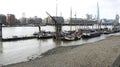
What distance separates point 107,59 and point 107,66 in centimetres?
270

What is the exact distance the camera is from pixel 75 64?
16828 mm

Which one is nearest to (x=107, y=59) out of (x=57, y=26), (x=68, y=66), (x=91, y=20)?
(x=68, y=66)

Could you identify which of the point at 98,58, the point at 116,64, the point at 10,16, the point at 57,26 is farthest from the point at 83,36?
the point at 10,16

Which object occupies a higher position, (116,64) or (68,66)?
(116,64)

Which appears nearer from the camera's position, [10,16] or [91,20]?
[91,20]

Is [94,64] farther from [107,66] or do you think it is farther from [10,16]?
[10,16]

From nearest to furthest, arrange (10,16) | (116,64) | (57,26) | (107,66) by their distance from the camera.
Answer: (116,64), (107,66), (57,26), (10,16)

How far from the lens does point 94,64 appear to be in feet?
54.1

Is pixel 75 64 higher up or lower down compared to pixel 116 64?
lower down

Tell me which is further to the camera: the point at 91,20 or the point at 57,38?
the point at 91,20

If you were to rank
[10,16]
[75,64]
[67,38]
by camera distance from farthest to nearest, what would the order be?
1. [10,16]
2. [67,38]
3. [75,64]

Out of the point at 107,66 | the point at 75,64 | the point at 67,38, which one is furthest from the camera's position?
the point at 67,38

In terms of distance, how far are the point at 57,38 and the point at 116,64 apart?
200 ft

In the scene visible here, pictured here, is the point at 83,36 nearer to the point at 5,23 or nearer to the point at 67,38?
the point at 67,38
